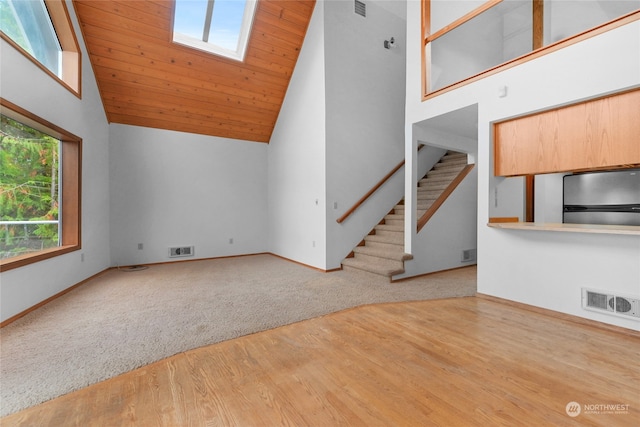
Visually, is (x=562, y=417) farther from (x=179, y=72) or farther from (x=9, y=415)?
(x=179, y=72)

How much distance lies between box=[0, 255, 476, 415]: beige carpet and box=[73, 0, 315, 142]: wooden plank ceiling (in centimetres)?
296

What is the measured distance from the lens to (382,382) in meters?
1.71

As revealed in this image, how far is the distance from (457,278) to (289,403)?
349 cm

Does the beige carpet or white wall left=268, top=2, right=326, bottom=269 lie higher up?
white wall left=268, top=2, right=326, bottom=269

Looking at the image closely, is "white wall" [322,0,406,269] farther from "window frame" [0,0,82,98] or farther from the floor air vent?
"window frame" [0,0,82,98]

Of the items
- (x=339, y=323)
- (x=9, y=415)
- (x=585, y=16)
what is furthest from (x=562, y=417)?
(x=585, y=16)

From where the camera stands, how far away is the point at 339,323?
104 inches

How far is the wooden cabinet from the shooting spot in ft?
7.65

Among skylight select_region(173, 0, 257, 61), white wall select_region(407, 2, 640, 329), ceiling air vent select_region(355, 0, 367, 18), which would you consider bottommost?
white wall select_region(407, 2, 640, 329)

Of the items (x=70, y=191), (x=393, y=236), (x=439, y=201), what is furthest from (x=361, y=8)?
(x=70, y=191)

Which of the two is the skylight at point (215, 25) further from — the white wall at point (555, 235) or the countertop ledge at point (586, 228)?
the countertop ledge at point (586, 228)

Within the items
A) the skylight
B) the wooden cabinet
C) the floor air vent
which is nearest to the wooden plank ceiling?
the skylight

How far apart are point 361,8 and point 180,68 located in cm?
339

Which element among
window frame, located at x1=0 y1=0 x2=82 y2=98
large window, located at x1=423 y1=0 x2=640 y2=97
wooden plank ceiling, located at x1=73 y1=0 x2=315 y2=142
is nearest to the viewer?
window frame, located at x1=0 y1=0 x2=82 y2=98
